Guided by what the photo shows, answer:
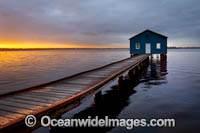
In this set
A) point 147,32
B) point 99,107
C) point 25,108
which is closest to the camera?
point 25,108

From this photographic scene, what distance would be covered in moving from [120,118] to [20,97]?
3791mm

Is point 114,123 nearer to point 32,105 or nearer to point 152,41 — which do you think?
point 32,105

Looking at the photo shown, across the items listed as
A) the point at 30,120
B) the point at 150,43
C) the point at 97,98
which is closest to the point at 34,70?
the point at 97,98

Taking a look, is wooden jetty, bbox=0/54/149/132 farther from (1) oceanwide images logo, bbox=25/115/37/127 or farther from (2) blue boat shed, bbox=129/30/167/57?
(2) blue boat shed, bbox=129/30/167/57

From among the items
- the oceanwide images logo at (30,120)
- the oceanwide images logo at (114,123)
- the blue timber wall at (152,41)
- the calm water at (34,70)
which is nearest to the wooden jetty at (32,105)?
the oceanwide images logo at (30,120)

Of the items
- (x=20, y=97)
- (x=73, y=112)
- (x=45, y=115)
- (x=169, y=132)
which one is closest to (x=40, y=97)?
(x=20, y=97)

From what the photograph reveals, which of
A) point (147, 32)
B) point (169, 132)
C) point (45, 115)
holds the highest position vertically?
point (147, 32)

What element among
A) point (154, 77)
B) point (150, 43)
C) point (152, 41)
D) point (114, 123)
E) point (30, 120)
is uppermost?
point (152, 41)

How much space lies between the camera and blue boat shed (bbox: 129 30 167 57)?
30.0 meters

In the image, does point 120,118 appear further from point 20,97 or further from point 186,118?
point 20,97

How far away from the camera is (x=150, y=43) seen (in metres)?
30.5

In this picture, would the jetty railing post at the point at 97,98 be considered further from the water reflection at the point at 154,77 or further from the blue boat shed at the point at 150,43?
the blue boat shed at the point at 150,43

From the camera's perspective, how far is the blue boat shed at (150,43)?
2995 cm

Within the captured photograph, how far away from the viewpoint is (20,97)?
517cm
